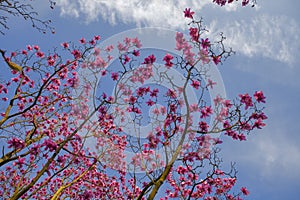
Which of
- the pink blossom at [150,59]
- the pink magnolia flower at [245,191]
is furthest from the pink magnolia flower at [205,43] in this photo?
the pink magnolia flower at [245,191]

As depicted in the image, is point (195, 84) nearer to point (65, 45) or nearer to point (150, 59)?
Result: point (150, 59)

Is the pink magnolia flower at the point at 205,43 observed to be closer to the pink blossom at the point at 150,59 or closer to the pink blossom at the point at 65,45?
the pink blossom at the point at 150,59

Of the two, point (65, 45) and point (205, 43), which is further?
point (65, 45)

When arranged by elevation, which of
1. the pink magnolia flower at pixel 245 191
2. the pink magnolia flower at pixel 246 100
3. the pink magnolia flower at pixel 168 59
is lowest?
the pink magnolia flower at pixel 168 59

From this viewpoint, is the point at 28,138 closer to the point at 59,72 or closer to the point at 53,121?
the point at 53,121

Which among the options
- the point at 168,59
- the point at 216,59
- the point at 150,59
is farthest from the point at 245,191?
the point at 150,59

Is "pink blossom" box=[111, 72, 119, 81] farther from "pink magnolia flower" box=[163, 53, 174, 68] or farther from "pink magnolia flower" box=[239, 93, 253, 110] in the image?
"pink magnolia flower" box=[239, 93, 253, 110]

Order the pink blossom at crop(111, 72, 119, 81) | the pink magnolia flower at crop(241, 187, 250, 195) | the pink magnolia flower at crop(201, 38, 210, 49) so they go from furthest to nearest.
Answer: the pink magnolia flower at crop(241, 187, 250, 195), the pink blossom at crop(111, 72, 119, 81), the pink magnolia flower at crop(201, 38, 210, 49)

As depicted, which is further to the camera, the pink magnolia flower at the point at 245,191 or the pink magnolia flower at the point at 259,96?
the pink magnolia flower at the point at 245,191

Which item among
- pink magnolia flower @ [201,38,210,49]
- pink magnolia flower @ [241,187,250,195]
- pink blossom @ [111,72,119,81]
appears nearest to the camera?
pink magnolia flower @ [201,38,210,49]

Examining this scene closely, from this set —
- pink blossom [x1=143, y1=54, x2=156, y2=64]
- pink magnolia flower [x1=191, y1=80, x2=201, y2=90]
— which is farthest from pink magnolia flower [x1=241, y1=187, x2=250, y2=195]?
pink blossom [x1=143, y1=54, x2=156, y2=64]

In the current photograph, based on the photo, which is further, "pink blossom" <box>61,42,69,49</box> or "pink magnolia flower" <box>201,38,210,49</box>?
"pink blossom" <box>61,42,69,49</box>

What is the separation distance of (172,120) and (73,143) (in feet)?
16.1

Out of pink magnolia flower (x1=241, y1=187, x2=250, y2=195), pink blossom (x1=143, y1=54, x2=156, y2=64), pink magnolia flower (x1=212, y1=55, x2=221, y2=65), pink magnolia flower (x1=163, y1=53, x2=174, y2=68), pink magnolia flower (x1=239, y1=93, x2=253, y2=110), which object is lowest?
pink blossom (x1=143, y1=54, x2=156, y2=64)
